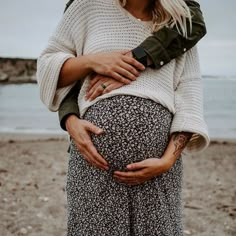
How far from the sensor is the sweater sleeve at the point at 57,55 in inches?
76.1

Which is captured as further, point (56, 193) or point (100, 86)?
point (56, 193)

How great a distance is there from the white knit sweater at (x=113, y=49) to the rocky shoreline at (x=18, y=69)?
2736 inches

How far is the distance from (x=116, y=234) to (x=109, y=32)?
85 centimetres

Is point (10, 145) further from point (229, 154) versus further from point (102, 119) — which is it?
point (102, 119)

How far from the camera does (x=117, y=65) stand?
1.84 meters

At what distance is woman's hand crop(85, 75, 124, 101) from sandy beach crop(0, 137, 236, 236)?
104 inches

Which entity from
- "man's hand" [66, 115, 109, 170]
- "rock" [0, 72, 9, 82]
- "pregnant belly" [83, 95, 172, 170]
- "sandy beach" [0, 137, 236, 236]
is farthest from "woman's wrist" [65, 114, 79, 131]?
"rock" [0, 72, 9, 82]

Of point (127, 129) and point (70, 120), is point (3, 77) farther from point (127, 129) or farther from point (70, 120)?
point (127, 129)

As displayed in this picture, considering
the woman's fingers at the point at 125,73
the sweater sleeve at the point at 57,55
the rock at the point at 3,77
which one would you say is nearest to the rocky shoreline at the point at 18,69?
the rock at the point at 3,77

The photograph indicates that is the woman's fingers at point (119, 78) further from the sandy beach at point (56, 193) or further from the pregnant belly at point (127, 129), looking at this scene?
the sandy beach at point (56, 193)

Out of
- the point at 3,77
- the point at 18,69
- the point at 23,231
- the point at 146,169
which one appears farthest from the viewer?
the point at 18,69

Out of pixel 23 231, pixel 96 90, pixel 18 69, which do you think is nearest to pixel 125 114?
pixel 96 90

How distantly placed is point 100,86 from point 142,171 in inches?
15.5

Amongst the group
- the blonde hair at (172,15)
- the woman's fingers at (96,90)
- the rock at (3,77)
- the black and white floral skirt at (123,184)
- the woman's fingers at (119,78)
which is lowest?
the rock at (3,77)
